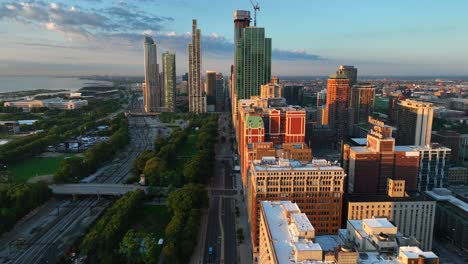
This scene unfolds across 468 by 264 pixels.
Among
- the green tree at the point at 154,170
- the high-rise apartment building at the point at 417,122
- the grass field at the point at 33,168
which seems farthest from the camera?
the high-rise apartment building at the point at 417,122

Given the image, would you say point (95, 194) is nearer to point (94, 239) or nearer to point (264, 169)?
point (94, 239)

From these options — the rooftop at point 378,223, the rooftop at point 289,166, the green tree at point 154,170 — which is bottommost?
the green tree at point 154,170

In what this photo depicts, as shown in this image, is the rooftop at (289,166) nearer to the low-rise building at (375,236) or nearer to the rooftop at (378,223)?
the low-rise building at (375,236)

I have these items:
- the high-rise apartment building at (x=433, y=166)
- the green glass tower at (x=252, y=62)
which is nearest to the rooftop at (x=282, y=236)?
the high-rise apartment building at (x=433, y=166)

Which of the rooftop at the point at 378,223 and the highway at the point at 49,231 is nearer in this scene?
the rooftop at the point at 378,223

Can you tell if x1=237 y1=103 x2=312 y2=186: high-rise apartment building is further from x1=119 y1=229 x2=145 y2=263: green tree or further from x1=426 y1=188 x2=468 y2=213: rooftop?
x1=119 y1=229 x2=145 y2=263: green tree

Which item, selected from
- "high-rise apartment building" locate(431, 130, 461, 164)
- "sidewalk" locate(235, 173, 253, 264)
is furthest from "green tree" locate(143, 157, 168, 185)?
"high-rise apartment building" locate(431, 130, 461, 164)
